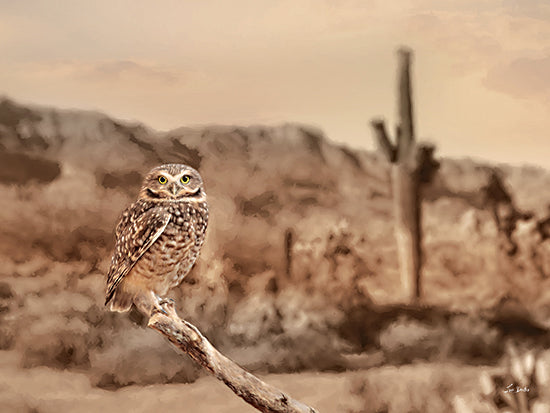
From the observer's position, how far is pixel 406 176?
2322mm

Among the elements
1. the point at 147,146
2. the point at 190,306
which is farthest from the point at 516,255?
the point at 147,146

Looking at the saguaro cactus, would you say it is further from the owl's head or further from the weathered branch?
the owl's head

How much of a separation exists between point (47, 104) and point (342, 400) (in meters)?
1.24

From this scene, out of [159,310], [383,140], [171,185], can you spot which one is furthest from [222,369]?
[383,140]

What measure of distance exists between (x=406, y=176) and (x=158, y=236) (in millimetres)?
968

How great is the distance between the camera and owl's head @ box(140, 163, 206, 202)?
169 centimetres

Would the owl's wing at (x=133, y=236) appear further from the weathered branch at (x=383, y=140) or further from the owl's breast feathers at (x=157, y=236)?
the weathered branch at (x=383, y=140)

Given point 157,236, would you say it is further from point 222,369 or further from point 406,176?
point 406,176

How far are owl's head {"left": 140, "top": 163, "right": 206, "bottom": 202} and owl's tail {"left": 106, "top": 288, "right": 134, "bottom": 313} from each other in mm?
240
